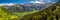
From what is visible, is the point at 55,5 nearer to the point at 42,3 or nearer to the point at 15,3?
the point at 42,3

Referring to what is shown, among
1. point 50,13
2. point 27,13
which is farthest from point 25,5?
point 50,13

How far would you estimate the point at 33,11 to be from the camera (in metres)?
0.97

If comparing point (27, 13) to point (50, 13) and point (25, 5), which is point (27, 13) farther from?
point (50, 13)

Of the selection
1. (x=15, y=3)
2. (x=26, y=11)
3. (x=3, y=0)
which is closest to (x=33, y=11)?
(x=26, y=11)

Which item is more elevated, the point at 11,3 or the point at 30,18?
the point at 11,3

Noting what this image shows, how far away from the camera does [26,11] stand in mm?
Result: 962

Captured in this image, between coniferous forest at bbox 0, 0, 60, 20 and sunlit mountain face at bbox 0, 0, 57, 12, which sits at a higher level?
sunlit mountain face at bbox 0, 0, 57, 12

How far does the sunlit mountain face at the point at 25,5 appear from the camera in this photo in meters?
0.95

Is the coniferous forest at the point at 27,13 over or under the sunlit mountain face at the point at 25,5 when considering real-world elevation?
under

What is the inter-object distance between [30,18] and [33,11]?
7 centimetres

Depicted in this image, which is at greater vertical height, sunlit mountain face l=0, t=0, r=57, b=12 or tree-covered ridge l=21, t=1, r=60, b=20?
sunlit mountain face l=0, t=0, r=57, b=12

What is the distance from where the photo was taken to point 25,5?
98 cm

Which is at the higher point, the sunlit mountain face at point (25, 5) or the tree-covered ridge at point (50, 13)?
the sunlit mountain face at point (25, 5)

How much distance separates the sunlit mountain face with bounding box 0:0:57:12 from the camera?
0.95 m
